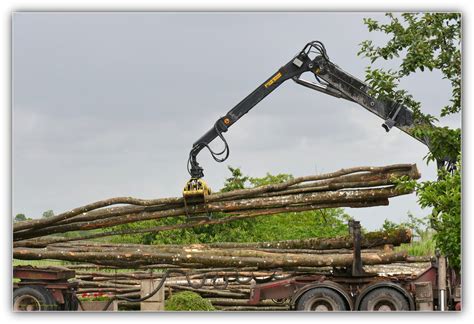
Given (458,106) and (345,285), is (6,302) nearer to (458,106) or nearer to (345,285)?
(345,285)

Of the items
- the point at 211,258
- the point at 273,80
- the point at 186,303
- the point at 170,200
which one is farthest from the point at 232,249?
the point at 273,80

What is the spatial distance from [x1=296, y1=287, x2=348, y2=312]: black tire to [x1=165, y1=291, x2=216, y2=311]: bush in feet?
5.83

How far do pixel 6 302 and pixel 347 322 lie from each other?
447 centimetres

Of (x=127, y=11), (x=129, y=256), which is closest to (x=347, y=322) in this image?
(x=129, y=256)

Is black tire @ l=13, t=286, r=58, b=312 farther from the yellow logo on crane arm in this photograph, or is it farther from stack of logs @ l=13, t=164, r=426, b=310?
the yellow logo on crane arm

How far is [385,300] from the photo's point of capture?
39.9 feet

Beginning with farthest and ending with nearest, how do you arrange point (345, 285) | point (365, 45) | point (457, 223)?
point (365, 45) → point (345, 285) → point (457, 223)

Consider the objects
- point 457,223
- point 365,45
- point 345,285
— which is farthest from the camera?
point 365,45

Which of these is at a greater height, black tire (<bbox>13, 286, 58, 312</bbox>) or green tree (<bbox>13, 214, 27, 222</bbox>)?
green tree (<bbox>13, 214, 27, 222</bbox>)

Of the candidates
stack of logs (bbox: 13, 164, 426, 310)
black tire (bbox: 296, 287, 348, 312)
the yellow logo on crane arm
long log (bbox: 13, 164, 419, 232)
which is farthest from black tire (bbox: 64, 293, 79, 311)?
the yellow logo on crane arm

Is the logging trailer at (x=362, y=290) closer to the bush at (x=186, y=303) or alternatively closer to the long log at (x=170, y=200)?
the bush at (x=186, y=303)

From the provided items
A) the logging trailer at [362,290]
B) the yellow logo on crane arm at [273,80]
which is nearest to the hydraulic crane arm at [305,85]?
the yellow logo on crane arm at [273,80]

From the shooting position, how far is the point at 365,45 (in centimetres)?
1338

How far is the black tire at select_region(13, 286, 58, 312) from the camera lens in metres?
12.4
